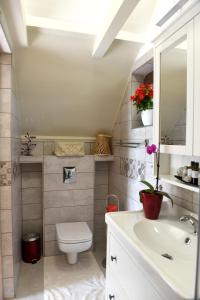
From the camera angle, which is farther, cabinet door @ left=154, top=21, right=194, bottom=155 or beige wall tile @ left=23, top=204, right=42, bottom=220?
beige wall tile @ left=23, top=204, right=42, bottom=220

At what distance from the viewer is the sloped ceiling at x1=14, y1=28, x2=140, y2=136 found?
1.95 meters

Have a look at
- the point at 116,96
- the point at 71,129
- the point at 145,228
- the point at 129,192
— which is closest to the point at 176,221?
the point at 145,228

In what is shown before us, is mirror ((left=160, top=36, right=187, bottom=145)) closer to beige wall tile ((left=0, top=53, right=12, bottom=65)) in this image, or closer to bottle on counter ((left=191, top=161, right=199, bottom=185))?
bottle on counter ((left=191, top=161, right=199, bottom=185))

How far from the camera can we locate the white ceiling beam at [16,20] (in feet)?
4.35

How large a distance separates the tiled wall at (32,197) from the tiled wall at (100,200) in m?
0.75

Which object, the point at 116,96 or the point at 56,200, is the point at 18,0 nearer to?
the point at 116,96

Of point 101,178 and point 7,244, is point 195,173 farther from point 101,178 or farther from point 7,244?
point 101,178

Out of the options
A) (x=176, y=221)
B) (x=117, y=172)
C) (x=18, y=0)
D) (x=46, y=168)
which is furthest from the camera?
(x=117, y=172)

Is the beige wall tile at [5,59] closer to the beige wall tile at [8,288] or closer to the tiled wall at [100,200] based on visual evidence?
the tiled wall at [100,200]

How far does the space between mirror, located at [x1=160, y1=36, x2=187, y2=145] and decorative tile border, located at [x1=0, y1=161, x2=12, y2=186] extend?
1327 mm

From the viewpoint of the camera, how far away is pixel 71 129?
9.10 feet

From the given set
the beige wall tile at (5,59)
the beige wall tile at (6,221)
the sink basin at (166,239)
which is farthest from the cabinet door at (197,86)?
the beige wall tile at (6,221)

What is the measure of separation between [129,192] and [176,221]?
39.5 inches

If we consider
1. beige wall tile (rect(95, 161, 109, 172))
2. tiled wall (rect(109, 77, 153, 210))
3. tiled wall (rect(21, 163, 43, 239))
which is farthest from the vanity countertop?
tiled wall (rect(21, 163, 43, 239))
